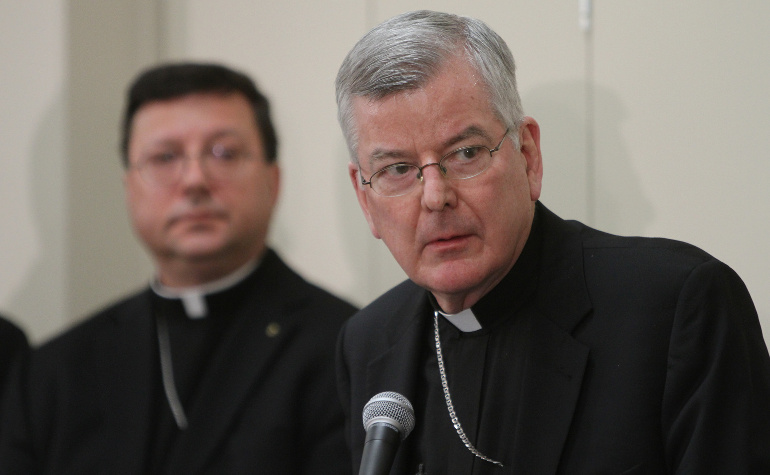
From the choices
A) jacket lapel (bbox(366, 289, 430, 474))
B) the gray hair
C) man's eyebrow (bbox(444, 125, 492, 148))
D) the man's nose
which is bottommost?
jacket lapel (bbox(366, 289, 430, 474))

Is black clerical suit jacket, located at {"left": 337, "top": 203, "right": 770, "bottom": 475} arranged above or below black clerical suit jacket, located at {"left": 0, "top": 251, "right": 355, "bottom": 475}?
above

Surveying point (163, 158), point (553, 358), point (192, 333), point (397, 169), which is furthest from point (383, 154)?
point (192, 333)

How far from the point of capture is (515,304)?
2.00 metres

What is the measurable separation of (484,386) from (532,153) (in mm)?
525

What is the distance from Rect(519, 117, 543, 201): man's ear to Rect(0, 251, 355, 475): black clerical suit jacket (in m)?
0.96

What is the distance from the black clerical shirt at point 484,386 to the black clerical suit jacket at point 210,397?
581mm

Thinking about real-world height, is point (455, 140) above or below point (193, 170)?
above

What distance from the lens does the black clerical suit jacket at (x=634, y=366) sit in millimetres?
1650

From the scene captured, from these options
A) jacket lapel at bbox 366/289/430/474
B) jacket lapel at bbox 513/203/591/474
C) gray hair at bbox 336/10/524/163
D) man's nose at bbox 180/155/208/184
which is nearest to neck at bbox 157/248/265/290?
man's nose at bbox 180/155/208/184

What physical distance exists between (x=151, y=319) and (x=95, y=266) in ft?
2.75

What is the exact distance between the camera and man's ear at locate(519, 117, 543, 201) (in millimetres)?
1981

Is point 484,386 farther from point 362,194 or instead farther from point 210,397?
point 210,397

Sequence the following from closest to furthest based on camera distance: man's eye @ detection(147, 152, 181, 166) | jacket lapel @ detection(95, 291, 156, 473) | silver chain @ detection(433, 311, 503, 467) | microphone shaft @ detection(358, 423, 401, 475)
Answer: microphone shaft @ detection(358, 423, 401, 475) < silver chain @ detection(433, 311, 503, 467) < jacket lapel @ detection(95, 291, 156, 473) < man's eye @ detection(147, 152, 181, 166)

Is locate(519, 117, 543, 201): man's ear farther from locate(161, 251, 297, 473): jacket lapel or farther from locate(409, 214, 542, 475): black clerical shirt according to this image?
locate(161, 251, 297, 473): jacket lapel
